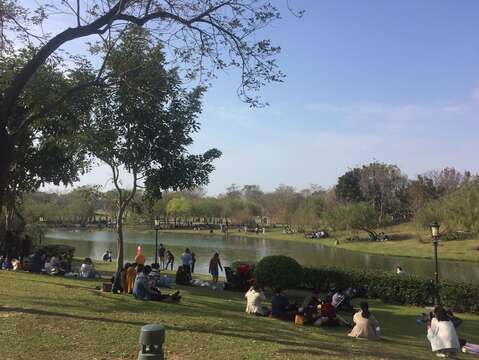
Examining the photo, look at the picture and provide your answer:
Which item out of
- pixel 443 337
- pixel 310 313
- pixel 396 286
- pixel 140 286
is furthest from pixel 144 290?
pixel 396 286

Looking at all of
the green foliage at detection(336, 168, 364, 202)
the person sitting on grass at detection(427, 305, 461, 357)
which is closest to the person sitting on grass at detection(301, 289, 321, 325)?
the person sitting on grass at detection(427, 305, 461, 357)

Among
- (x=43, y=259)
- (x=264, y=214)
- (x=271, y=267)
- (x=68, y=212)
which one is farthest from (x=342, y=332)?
(x=264, y=214)

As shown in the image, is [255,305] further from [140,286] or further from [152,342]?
[152,342]

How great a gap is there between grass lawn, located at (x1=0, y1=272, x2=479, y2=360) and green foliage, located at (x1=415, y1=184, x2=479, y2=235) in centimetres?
3537

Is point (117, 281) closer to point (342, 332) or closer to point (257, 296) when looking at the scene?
point (257, 296)

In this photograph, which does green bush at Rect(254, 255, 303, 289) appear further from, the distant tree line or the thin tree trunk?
the distant tree line

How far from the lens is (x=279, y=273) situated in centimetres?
1691

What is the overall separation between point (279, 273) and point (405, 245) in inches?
1649

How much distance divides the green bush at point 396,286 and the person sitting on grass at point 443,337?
7.06m

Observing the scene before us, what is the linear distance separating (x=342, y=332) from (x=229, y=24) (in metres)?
7.77

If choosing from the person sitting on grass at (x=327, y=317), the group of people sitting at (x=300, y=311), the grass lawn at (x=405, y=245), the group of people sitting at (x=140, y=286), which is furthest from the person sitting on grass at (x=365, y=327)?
the grass lawn at (x=405, y=245)

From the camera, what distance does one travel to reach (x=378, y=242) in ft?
195

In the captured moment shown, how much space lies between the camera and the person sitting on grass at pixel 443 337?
988cm

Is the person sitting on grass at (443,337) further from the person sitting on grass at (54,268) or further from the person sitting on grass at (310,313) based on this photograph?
the person sitting on grass at (54,268)
